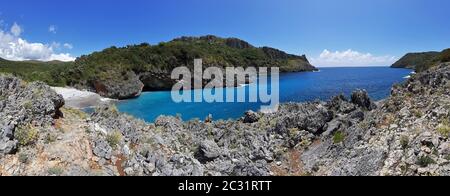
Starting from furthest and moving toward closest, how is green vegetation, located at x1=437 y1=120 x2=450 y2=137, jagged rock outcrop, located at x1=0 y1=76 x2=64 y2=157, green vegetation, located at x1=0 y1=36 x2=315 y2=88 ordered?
green vegetation, located at x1=0 y1=36 x2=315 y2=88, green vegetation, located at x1=437 y1=120 x2=450 y2=137, jagged rock outcrop, located at x1=0 y1=76 x2=64 y2=157

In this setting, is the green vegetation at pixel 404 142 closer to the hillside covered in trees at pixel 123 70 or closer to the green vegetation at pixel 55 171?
the green vegetation at pixel 55 171

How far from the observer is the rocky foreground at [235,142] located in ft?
37.8

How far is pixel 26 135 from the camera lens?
461 inches

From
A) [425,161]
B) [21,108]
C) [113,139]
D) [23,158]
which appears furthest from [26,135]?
[425,161]

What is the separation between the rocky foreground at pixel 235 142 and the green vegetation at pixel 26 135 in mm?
28

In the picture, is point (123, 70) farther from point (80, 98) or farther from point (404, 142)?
point (404, 142)

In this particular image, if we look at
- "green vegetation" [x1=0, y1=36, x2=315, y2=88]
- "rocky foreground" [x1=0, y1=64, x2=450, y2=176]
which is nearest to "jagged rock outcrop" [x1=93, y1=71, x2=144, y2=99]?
"green vegetation" [x1=0, y1=36, x2=315, y2=88]

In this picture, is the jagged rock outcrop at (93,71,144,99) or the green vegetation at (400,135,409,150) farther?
the jagged rock outcrop at (93,71,144,99)

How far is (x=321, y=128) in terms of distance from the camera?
23359 mm

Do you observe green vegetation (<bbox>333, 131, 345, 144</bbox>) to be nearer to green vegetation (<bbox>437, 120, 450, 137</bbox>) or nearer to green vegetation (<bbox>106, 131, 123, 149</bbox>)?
green vegetation (<bbox>437, 120, 450, 137</bbox>)

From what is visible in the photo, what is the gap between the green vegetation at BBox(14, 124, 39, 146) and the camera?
1155 cm

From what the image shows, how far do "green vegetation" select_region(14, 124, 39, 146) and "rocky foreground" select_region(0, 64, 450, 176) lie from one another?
3 centimetres
